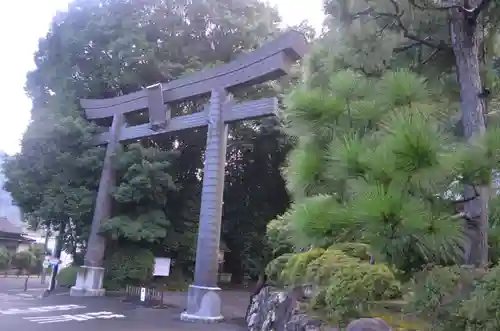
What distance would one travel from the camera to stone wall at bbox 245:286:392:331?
2.32m

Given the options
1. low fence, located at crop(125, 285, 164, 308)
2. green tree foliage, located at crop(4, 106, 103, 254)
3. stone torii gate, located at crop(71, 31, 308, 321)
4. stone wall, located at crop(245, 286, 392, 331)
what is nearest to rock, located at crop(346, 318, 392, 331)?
stone wall, located at crop(245, 286, 392, 331)

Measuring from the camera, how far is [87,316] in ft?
28.6

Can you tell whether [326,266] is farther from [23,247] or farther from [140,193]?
[23,247]

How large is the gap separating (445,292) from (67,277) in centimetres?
1381

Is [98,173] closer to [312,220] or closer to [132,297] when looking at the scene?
[132,297]

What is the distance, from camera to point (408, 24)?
328cm

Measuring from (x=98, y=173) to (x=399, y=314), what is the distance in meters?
11.9

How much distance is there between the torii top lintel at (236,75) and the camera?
29.1 ft

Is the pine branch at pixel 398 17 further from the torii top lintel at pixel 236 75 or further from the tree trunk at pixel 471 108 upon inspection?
the torii top lintel at pixel 236 75

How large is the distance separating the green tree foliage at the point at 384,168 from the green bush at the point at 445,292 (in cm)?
10

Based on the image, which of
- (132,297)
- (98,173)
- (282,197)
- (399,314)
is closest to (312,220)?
(399,314)

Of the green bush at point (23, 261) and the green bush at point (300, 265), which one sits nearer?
the green bush at point (300, 265)

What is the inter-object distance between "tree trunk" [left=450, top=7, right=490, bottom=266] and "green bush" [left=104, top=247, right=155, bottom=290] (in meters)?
11.9

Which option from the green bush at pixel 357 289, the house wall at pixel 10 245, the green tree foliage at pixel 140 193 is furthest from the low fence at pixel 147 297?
the house wall at pixel 10 245
